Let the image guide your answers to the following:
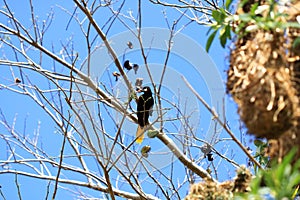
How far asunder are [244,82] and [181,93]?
2110 mm

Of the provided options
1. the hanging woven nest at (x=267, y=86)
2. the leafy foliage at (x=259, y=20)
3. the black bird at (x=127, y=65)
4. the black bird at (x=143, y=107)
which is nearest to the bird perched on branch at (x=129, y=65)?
the black bird at (x=127, y=65)

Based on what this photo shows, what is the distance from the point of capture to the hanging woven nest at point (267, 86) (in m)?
1.22

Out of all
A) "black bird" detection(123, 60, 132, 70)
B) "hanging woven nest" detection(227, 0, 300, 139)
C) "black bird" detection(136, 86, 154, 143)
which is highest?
"black bird" detection(123, 60, 132, 70)

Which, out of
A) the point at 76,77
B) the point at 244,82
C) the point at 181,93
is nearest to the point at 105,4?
the point at 76,77

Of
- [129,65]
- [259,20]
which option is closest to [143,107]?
[129,65]

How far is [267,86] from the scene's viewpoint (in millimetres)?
1256

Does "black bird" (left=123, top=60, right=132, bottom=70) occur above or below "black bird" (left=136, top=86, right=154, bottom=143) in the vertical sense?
above

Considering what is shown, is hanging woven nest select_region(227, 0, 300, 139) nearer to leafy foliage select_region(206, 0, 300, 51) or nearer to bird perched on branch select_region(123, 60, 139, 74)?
leafy foliage select_region(206, 0, 300, 51)

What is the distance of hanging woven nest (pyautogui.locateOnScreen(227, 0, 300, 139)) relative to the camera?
48.0 inches

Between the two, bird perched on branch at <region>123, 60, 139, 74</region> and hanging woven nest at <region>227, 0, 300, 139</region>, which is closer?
hanging woven nest at <region>227, 0, 300, 139</region>

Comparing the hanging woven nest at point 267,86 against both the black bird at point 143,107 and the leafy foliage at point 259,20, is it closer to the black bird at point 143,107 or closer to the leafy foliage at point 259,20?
the leafy foliage at point 259,20

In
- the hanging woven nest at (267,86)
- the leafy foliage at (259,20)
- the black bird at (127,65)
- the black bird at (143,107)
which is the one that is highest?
the black bird at (127,65)

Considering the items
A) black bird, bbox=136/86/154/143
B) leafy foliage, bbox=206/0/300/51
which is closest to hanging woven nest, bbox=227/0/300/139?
leafy foliage, bbox=206/0/300/51

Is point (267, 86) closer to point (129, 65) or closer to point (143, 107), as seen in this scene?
point (143, 107)
